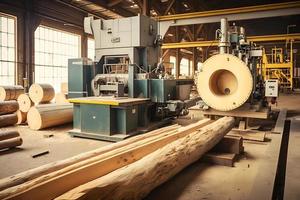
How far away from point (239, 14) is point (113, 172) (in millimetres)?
6907

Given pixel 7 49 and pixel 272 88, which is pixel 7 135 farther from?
pixel 7 49

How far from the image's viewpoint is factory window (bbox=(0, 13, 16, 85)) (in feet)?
30.3

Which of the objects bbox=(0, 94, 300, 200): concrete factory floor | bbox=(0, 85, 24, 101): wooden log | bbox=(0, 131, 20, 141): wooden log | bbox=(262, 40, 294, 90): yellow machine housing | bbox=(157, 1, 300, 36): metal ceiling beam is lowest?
bbox=(0, 94, 300, 200): concrete factory floor

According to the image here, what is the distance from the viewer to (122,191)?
74.9 inches

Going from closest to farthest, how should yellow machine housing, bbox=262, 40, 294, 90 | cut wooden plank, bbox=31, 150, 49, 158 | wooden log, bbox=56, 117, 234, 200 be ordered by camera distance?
wooden log, bbox=56, 117, 234, 200 < cut wooden plank, bbox=31, 150, 49, 158 < yellow machine housing, bbox=262, 40, 294, 90

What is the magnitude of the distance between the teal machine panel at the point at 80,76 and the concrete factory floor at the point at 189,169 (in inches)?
54.1

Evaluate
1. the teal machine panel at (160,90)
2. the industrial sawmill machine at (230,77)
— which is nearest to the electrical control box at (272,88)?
the industrial sawmill machine at (230,77)

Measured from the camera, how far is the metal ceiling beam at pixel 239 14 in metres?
6.99

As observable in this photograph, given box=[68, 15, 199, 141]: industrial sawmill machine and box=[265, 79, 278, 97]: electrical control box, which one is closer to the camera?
box=[68, 15, 199, 141]: industrial sawmill machine

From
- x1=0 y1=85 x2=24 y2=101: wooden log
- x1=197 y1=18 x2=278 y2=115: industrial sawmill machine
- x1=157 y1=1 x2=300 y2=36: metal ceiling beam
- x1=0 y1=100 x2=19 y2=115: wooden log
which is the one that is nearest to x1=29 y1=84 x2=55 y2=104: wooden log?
x1=0 y1=85 x2=24 y2=101: wooden log

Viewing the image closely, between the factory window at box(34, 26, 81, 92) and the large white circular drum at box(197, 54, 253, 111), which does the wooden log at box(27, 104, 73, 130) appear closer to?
the large white circular drum at box(197, 54, 253, 111)

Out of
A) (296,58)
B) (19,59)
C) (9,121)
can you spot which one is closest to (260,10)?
(9,121)

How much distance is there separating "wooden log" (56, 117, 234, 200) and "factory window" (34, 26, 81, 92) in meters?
9.15

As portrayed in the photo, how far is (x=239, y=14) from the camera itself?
7.62 m
